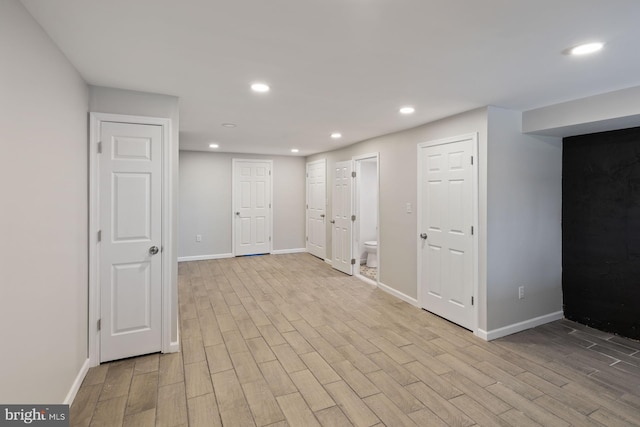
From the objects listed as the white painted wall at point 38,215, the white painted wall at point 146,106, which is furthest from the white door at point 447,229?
the white painted wall at point 38,215

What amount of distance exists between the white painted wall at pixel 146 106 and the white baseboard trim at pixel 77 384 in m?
0.63

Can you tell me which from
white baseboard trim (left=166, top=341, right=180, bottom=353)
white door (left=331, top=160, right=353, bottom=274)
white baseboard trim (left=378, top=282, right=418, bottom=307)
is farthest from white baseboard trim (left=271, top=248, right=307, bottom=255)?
white baseboard trim (left=166, top=341, right=180, bottom=353)

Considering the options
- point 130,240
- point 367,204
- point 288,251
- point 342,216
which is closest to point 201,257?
point 288,251

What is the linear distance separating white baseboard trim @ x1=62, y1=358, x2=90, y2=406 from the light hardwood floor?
4cm

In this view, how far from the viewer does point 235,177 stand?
6.90 metres

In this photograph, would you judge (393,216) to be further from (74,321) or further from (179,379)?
(74,321)

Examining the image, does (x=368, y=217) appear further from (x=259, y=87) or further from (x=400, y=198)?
(x=259, y=87)

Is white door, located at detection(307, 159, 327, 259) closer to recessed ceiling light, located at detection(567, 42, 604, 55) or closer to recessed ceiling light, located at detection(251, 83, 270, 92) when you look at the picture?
recessed ceiling light, located at detection(251, 83, 270, 92)

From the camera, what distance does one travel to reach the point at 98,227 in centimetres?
258

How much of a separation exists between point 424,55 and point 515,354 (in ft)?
8.69

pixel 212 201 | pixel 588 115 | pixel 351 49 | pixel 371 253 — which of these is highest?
pixel 351 49

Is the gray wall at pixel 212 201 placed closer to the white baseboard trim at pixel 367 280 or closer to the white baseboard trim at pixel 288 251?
the white baseboard trim at pixel 288 251

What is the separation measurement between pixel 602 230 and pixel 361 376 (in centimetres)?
303

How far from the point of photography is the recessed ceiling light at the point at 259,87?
8.54 feet
